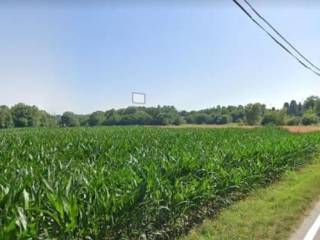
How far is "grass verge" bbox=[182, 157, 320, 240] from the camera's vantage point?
6.76 metres

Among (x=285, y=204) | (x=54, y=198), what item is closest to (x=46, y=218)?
(x=54, y=198)

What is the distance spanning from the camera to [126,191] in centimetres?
572

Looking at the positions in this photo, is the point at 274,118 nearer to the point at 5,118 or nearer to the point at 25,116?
the point at 25,116

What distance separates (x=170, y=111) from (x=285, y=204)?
309 ft

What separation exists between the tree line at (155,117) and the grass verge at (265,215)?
82116 mm

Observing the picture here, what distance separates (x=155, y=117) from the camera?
9625 cm

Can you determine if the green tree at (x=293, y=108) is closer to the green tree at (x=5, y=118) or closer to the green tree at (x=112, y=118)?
the green tree at (x=112, y=118)

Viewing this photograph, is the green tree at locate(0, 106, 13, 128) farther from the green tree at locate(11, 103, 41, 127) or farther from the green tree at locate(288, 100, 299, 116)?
the green tree at locate(288, 100, 299, 116)

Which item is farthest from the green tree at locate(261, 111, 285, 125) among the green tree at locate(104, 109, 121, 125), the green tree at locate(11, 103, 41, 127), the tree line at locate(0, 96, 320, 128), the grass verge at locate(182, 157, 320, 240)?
the grass verge at locate(182, 157, 320, 240)

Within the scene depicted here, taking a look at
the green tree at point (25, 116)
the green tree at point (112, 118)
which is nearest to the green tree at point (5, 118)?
the green tree at point (25, 116)

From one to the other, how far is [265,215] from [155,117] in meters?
88.4

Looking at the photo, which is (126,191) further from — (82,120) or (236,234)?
(82,120)

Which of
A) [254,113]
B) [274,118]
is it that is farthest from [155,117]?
[254,113]

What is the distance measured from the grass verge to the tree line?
8212 centimetres
